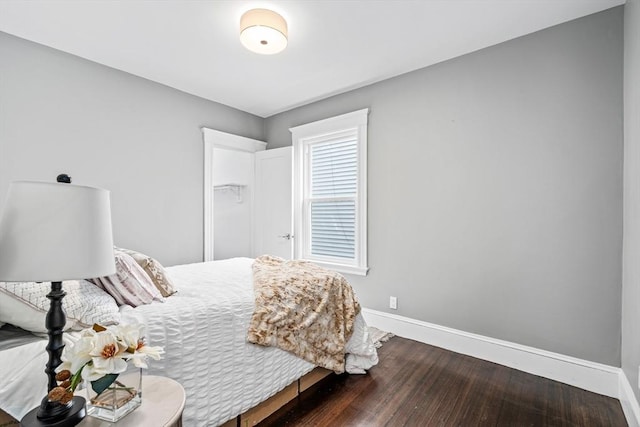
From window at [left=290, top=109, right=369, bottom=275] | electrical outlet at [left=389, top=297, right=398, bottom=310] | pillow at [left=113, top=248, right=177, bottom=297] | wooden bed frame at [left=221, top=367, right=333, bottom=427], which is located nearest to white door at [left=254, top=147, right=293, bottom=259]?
window at [left=290, top=109, right=369, bottom=275]

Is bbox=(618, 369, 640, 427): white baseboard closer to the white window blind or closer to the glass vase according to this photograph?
the white window blind

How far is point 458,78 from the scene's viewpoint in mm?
2768

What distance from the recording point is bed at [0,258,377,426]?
1.07 m

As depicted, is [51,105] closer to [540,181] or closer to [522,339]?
[540,181]

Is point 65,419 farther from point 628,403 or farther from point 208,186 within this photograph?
Result: point 208,186

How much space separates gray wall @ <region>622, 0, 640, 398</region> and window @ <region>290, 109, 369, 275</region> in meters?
2.04

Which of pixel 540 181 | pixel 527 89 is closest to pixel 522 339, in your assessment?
pixel 540 181

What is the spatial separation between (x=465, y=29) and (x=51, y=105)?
349 centimetres

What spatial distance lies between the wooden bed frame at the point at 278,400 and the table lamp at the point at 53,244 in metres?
0.96

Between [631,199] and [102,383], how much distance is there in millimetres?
2823

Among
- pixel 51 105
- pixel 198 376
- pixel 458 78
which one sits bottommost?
pixel 198 376

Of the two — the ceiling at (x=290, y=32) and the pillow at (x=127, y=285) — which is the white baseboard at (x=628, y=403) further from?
the pillow at (x=127, y=285)

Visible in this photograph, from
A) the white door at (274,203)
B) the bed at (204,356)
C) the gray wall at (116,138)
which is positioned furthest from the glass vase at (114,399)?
the white door at (274,203)

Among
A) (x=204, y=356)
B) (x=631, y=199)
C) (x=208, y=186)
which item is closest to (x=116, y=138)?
(x=208, y=186)
